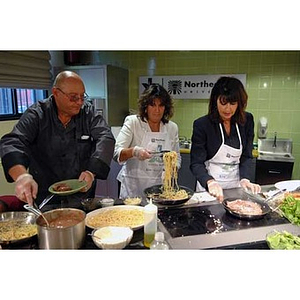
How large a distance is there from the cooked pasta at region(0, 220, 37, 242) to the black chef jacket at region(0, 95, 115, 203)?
34 cm

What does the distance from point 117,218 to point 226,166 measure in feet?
2.37

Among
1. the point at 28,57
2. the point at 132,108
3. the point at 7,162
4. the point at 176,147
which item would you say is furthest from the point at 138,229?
the point at 132,108

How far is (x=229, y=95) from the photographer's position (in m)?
1.32

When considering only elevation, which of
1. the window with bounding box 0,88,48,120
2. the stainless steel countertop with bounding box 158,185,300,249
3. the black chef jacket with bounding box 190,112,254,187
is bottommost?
the stainless steel countertop with bounding box 158,185,300,249

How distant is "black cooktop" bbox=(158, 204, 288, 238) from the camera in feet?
3.10

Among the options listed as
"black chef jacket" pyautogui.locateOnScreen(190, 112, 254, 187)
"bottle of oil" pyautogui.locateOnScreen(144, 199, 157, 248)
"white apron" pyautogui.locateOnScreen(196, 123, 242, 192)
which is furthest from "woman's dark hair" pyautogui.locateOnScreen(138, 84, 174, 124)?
"bottle of oil" pyautogui.locateOnScreen(144, 199, 157, 248)

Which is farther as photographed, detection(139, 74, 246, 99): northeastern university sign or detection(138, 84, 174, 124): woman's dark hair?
detection(139, 74, 246, 99): northeastern university sign

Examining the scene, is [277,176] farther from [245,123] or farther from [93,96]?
[93,96]

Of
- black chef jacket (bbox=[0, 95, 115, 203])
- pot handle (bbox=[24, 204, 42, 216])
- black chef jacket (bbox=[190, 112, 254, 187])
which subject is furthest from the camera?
black chef jacket (bbox=[190, 112, 254, 187])

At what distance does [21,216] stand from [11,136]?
1.26ft

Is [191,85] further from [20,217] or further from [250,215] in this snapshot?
[20,217]

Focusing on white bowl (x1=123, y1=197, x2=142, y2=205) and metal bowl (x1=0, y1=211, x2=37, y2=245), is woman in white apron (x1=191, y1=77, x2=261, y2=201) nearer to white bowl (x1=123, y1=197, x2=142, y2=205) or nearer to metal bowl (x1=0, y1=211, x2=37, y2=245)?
white bowl (x1=123, y1=197, x2=142, y2=205)

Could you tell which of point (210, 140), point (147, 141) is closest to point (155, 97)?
point (147, 141)

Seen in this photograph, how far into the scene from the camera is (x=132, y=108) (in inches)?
116
